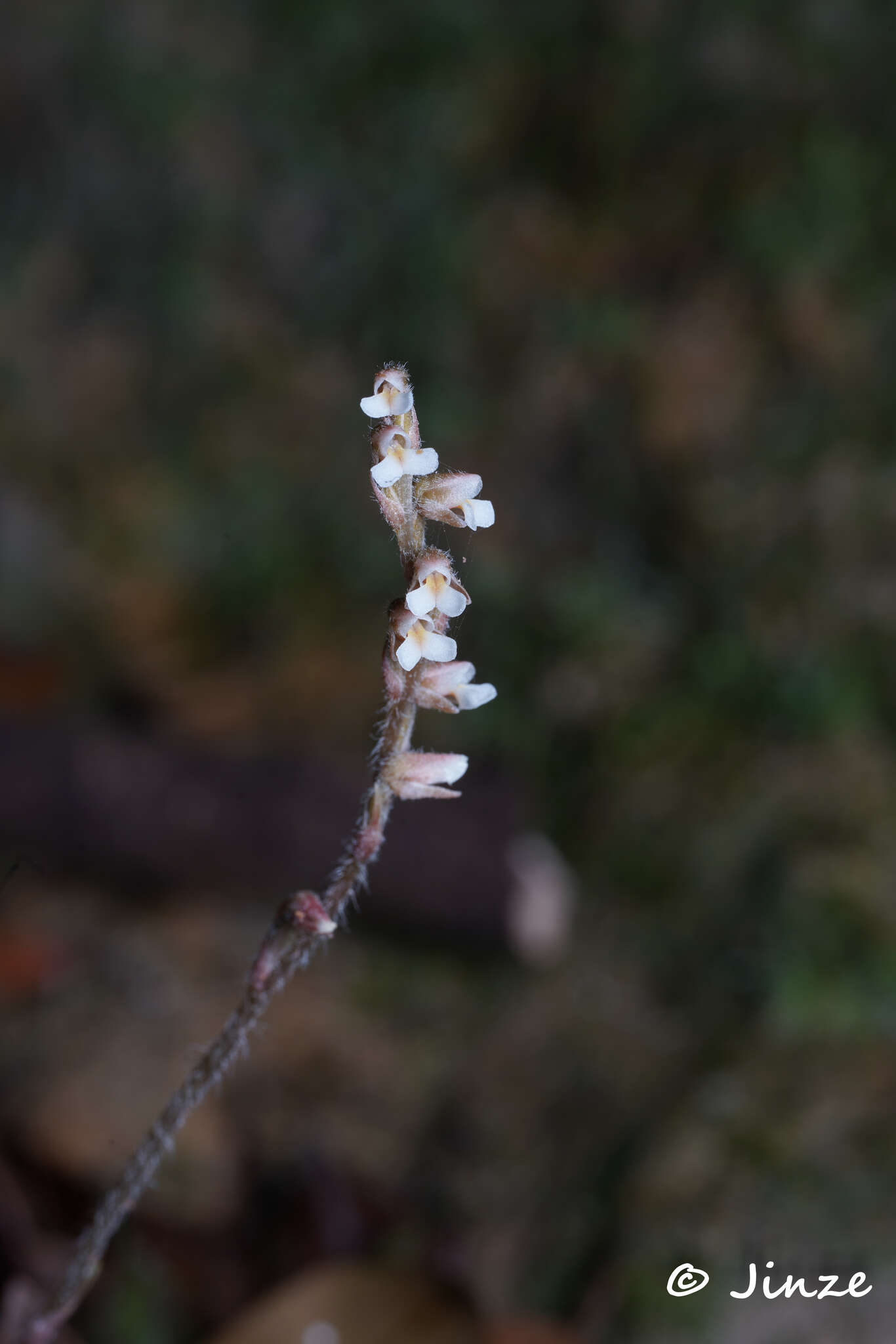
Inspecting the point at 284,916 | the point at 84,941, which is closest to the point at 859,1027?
the point at 284,916

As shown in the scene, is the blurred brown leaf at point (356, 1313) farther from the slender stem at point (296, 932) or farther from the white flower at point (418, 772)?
the white flower at point (418, 772)

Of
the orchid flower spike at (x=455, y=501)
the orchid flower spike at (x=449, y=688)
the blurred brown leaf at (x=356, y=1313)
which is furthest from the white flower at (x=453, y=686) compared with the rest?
the blurred brown leaf at (x=356, y=1313)

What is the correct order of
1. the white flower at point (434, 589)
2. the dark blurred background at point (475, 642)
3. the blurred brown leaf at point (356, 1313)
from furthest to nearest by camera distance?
the dark blurred background at point (475, 642) → the blurred brown leaf at point (356, 1313) → the white flower at point (434, 589)

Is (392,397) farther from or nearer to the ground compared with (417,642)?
farther from the ground

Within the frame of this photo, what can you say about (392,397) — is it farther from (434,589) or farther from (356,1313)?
(356,1313)

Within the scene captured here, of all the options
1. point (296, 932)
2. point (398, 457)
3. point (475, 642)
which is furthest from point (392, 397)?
point (475, 642)

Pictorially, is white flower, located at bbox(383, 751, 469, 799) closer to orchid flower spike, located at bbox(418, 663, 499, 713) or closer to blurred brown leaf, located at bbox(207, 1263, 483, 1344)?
orchid flower spike, located at bbox(418, 663, 499, 713)
